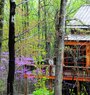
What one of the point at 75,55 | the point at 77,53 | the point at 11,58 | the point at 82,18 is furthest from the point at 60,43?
the point at 82,18

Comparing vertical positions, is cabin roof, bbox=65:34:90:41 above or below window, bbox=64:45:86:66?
above

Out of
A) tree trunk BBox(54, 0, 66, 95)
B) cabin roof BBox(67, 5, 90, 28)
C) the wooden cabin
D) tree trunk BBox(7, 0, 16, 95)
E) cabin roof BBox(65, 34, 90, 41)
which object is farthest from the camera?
cabin roof BBox(67, 5, 90, 28)

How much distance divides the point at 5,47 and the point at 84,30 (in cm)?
943

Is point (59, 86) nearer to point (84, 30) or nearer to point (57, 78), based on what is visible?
point (57, 78)

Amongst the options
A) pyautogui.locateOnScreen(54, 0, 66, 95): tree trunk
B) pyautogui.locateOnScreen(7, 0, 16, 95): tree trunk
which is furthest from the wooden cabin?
pyautogui.locateOnScreen(7, 0, 16, 95): tree trunk

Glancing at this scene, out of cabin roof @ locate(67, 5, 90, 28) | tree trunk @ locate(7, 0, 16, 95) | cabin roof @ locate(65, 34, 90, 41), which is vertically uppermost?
cabin roof @ locate(67, 5, 90, 28)

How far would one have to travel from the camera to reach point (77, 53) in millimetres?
24547

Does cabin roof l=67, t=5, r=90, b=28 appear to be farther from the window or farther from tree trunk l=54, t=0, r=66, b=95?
tree trunk l=54, t=0, r=66, b=95

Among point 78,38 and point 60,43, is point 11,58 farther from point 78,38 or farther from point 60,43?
point 78,38

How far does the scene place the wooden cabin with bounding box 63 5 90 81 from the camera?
80.6ft

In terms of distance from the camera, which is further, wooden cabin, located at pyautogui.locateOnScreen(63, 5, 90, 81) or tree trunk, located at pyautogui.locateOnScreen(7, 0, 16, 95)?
wooden cabin, located at pyautogui.locateOnScreen(63, 5, 90, 81)

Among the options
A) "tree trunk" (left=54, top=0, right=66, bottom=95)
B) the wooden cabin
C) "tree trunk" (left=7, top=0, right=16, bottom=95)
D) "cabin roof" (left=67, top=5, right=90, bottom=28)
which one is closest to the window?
the wooden cabin

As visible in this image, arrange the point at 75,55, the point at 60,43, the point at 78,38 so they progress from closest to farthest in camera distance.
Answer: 1. the point at 60,43
2. the point at 75,55
3. the point at 78,38

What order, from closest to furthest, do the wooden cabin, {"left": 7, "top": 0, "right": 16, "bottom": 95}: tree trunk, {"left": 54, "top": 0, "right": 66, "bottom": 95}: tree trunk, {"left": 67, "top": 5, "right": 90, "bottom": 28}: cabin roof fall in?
{"left": 7, "top": 0, "right": 16, "bottom": 95}: tree trunk → {"left": 54, "top": 0, "right": 66, "bottom": 95}: tree trunk → the wooden cabin → {"left": 67, "top": 5, "right": 90, "bottom": 28}: cabin roof
